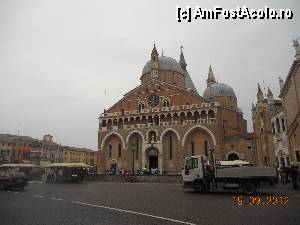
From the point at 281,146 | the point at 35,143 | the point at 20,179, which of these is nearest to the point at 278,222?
the point at 20,179

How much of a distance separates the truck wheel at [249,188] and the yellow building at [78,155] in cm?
7602

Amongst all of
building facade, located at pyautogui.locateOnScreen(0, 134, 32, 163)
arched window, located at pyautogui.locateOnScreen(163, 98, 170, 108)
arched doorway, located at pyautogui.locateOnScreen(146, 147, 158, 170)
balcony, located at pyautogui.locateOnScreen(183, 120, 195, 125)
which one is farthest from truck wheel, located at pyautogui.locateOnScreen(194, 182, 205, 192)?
building facade, located at pyautogui.locateOnScreen(0, 134, 32, 163)

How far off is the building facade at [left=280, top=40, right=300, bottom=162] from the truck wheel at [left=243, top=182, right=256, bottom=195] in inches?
433

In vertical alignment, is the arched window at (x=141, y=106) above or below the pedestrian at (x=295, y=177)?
above

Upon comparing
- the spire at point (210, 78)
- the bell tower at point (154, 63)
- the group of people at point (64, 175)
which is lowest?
the group of people at point (64, 175)

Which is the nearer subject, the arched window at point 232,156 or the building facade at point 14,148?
the arched window at point 232,156

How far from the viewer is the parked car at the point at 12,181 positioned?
20906 millimetres

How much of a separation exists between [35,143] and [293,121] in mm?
64911

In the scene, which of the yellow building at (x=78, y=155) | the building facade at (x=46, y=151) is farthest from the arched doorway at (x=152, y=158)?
the yellow building at (x=78, y=155)

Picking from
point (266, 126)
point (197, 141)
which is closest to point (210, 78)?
point (197, 141)

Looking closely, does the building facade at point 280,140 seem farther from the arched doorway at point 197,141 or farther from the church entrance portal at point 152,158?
the church entrance portal at point 152,158

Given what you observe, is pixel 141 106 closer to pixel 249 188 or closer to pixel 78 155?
pixel 249 188

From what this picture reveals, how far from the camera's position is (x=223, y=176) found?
17.4 metres

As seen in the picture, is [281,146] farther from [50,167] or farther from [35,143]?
[35,143]
